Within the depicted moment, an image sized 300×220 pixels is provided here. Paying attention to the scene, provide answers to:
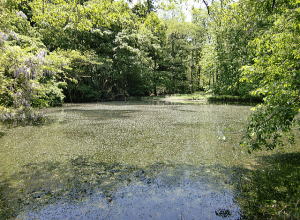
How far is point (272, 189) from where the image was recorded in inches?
205

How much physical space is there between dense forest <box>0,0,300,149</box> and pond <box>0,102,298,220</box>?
1340 mm

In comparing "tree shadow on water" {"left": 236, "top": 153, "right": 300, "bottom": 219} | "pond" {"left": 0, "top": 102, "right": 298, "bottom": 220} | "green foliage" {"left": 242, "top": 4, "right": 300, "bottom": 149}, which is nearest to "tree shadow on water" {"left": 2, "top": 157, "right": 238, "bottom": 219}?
"pond" {"left": 0, "top": 102, "right": 298, "bottom": 220}

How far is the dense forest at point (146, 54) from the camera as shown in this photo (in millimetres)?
6398

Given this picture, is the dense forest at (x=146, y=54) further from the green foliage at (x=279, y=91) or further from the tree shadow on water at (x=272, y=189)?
the tree shadow on water at (x=272, y=189)

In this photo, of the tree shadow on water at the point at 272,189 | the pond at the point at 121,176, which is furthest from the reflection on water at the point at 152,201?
the tree shadow on water at the point at 272,189

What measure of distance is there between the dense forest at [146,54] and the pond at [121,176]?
1340 mm

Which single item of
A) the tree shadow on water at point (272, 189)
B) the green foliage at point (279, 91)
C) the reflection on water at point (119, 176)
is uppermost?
the green foliage at point (279, 91)

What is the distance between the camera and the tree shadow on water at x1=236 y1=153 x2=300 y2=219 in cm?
424

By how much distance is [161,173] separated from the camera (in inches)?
253

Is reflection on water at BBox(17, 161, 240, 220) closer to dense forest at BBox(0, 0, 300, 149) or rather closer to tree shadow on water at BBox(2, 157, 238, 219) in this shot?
tree shadow on water at BBox(2, 157, 238, 219)

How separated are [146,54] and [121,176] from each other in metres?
34.0

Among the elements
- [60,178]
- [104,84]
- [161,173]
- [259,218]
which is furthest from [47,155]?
[104,84]

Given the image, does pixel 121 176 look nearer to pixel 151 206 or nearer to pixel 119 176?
pixel 119 176

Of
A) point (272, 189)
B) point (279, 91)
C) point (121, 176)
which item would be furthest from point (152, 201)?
point (279, 91)
